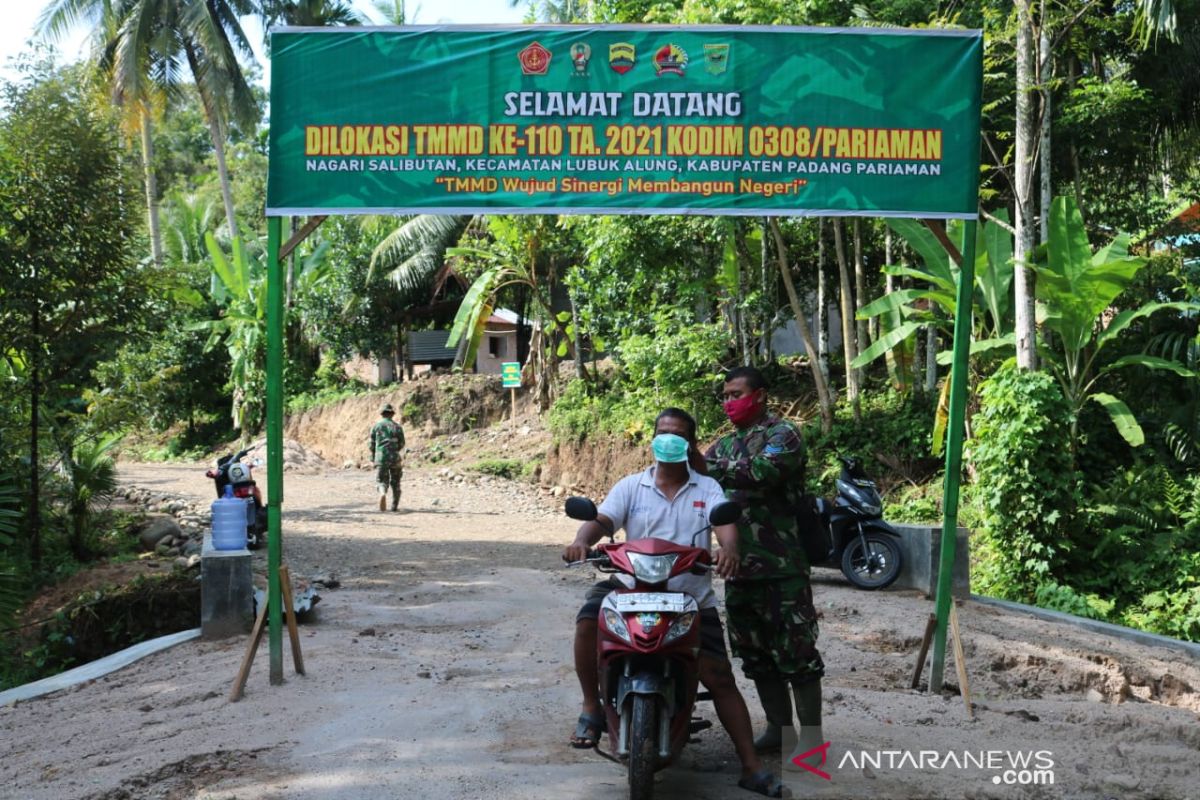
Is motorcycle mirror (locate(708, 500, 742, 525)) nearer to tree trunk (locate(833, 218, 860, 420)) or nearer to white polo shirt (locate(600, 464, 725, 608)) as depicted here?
white polo shirt (locate(600, 464, 725, 608))

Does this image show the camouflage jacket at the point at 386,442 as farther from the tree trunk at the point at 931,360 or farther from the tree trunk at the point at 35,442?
the tree trunk at the point at 931,360

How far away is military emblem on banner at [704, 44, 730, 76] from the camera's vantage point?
18.2ft

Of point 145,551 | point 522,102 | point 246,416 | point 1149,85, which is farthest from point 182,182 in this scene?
point 522,102

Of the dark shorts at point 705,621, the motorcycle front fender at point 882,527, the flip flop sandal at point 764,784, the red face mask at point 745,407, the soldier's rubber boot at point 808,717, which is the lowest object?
the flip flop sandal at point 764,784

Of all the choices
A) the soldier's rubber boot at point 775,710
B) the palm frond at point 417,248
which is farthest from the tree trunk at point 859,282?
the palm frond at point 417,248

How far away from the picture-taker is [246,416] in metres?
29.6

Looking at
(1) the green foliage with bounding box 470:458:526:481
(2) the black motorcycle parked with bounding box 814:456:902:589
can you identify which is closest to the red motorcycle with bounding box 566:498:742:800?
(2) the black motorcycle parked with bounding box 814:456:902:589

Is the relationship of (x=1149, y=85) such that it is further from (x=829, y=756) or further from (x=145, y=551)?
(x=145, y=551)

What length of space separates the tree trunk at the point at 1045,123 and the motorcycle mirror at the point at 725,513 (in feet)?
29.6

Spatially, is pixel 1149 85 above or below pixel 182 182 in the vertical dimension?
below

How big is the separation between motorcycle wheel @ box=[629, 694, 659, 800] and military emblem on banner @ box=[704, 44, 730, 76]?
3387 mm

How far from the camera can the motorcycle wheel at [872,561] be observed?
932cm

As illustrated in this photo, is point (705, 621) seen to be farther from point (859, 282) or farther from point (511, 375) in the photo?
point (511, 375)

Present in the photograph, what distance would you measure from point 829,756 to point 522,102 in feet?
11.9
